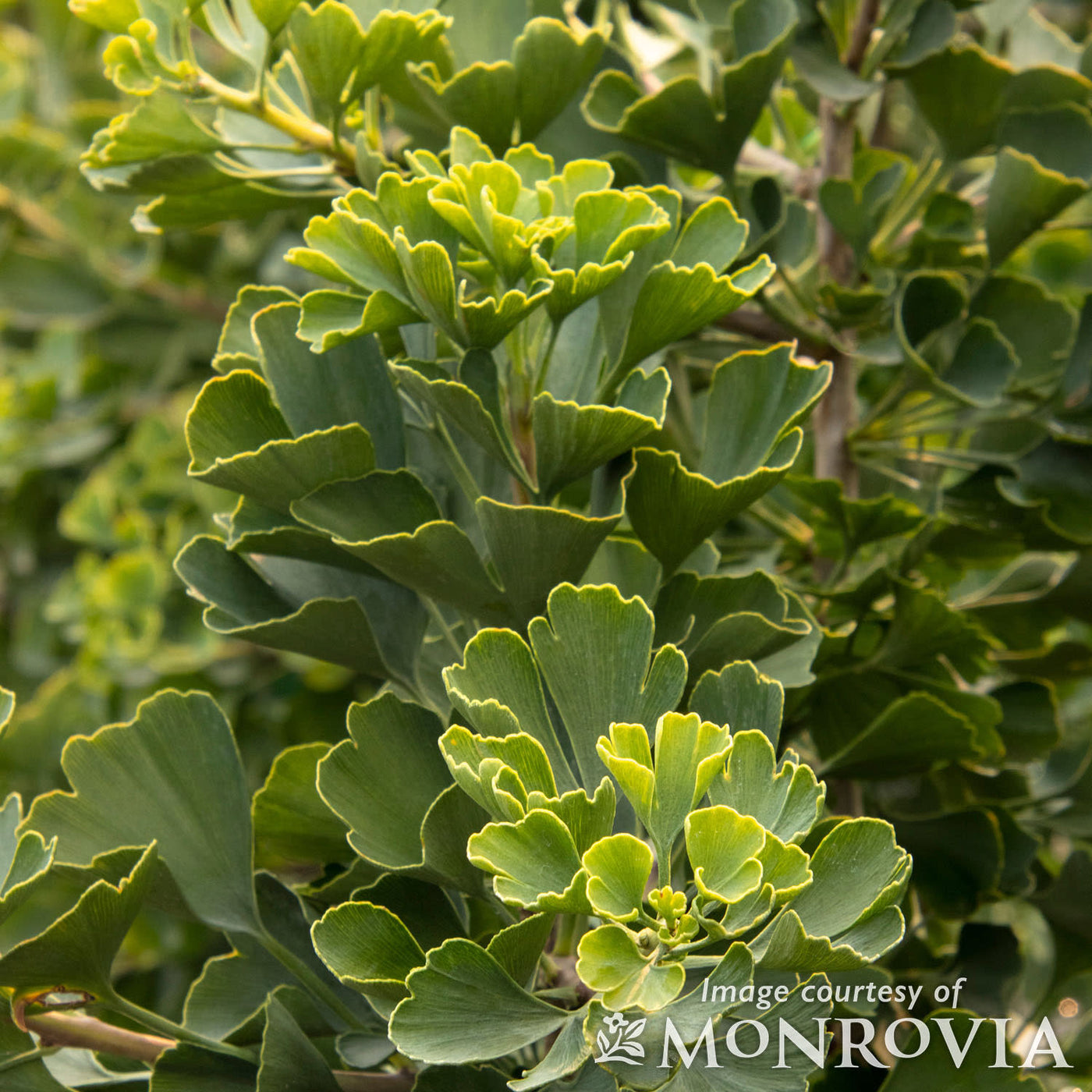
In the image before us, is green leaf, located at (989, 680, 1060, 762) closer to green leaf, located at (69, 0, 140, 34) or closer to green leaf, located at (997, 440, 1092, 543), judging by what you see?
green leaf, located at (997, 440, 1092, 543)

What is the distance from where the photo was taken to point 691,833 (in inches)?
11.1

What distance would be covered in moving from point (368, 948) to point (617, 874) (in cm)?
9

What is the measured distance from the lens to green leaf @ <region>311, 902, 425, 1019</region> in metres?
0.32

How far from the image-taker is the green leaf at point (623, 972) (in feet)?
0.91

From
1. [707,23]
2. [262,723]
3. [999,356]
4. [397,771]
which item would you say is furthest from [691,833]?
[262,723]

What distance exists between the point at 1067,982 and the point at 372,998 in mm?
362

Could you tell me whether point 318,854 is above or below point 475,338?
below

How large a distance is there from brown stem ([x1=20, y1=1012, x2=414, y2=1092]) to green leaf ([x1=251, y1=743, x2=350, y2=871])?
8cm

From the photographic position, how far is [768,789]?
0.30m

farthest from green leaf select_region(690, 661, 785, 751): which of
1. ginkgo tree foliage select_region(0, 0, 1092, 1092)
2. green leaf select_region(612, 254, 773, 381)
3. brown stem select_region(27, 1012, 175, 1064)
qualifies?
brown stem select_region(27, 1012, 175, 1064)

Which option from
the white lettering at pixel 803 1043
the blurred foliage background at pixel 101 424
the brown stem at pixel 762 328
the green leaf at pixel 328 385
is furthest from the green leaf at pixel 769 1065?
the blurred foliage background at pixel 101 424

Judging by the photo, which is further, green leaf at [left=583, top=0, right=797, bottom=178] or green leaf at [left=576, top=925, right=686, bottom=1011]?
green leaf at [left=583, top=0, right=797, bottom=178]

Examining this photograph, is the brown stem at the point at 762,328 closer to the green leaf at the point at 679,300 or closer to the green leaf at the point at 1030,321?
the green leaf at the point at 1030,321

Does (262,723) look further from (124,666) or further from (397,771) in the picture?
(397,771)
